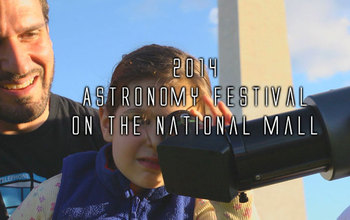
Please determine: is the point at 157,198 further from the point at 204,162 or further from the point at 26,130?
the point at 26,130

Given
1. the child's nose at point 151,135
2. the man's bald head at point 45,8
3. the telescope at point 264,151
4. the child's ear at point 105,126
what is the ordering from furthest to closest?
the man's bald head at point 45,8 → the child's ear at point 105,126 → the child's nose at point 151,135 → the telescope at point 264,151

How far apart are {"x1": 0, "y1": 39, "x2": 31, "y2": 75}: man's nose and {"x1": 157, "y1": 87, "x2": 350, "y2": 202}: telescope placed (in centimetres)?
112

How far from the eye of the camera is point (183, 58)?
1410 millimetres

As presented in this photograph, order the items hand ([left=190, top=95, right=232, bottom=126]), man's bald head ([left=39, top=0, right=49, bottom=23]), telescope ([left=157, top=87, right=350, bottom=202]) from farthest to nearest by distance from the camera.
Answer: man's bald head ([left=39, top=0, right=49, bottom=23]) < hand ([left=190, top=95, right=232, bottom=126]) < telescope ([left=157, top=87, right=350, bottom=202])

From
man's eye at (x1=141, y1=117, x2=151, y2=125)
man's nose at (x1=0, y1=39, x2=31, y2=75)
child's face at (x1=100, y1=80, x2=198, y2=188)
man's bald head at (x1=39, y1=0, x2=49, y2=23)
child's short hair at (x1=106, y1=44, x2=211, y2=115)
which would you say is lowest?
child's face at (x1=100, y1=80, x2=198, y2=188)

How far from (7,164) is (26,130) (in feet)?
0.51

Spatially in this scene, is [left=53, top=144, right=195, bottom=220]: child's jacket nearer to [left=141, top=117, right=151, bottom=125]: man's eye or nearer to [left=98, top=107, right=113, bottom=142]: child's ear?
[left=98, top=107, right=113, bottom=142]: child's ear

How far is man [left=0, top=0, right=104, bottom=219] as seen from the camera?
1.68 meters

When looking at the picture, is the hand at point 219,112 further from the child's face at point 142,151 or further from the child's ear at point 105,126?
the child's ear at point 105,126

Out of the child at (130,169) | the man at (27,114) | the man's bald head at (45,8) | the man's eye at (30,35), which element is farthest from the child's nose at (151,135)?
the man's bald head at (45,8)

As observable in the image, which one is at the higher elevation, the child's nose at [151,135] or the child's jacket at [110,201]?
the child's nose at [151,135]

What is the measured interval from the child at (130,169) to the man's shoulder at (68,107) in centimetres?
53

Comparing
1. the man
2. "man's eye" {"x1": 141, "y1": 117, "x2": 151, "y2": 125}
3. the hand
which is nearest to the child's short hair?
"man's eye" {"x1": 141, "y1": 117, "x2": 151, "y2": 125}

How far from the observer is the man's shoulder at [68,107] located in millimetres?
1897
